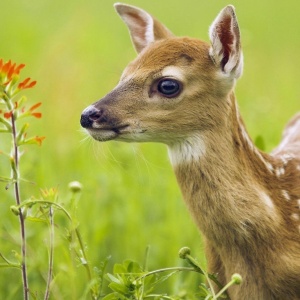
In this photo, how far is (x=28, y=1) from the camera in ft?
50.6

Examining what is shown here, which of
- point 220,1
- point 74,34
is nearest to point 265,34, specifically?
point 220,1

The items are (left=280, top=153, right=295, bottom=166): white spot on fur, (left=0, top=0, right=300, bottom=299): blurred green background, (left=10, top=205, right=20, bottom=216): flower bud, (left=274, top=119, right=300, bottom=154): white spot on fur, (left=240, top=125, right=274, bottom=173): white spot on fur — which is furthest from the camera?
(left=0, top=0, right=300, bottom=299): blurred green background

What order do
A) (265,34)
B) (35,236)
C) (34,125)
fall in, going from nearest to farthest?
1. (35,236)
2. (34,125)
3. (265,34)

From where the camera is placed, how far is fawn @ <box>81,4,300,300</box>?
171 inches

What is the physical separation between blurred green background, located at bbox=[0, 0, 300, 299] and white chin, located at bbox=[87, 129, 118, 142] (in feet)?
0.96

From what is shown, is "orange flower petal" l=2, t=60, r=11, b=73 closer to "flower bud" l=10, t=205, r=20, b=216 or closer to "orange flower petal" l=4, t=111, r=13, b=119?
"orange flower petal" l=4, t=111, r=13, b=119

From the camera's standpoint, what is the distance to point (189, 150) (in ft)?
14.4

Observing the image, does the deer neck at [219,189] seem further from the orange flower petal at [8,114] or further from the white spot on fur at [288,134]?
the orange flower petal at [8,114]

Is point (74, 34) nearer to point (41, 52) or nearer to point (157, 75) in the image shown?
point (41, 52)

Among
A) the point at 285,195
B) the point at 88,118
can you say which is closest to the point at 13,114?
the point at 88,118

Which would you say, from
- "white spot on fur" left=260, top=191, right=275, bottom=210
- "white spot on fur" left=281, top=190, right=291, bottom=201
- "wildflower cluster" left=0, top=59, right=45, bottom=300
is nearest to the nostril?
"wildflower cluster" left=0, top=59, right=45, bottom=300

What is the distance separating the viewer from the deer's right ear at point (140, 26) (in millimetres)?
5051

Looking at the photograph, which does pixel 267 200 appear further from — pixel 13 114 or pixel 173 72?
pixel 13 114

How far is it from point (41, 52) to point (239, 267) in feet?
21.5
